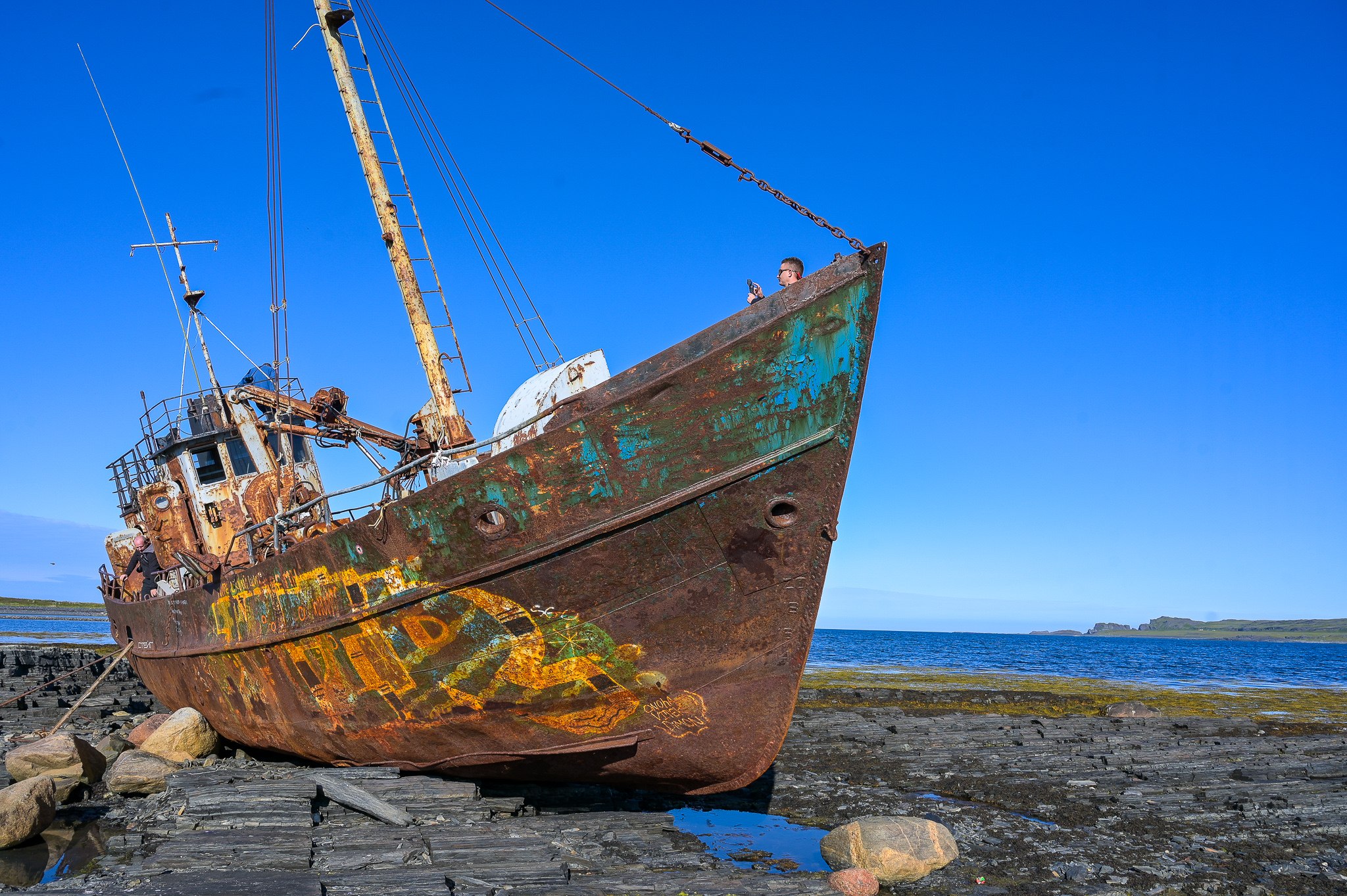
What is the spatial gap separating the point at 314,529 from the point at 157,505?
14.7ft

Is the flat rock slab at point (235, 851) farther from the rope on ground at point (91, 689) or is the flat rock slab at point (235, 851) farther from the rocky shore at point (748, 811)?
the rope on ground at point (91, 689)

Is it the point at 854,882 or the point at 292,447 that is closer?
the point at 854,882

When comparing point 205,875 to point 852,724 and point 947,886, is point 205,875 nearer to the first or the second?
point 947,886

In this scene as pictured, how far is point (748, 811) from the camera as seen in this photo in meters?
9.08

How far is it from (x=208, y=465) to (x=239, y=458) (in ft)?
1.66

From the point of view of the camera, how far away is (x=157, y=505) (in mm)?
13109

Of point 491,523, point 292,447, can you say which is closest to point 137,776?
point 292,447

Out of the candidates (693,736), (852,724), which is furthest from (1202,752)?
(693,736)

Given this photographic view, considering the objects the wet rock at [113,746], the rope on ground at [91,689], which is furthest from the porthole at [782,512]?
the rope on ground at [91,689]

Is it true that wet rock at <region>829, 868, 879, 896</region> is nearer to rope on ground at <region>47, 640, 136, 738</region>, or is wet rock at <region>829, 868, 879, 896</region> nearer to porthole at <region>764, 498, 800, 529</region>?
porthole at <region>764, 498, 800, 529</region>

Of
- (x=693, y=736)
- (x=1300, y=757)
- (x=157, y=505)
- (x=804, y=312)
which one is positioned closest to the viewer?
(x=804, y=312)

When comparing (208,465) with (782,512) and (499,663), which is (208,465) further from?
(782,512)

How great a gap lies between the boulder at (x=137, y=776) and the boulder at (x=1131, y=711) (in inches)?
630

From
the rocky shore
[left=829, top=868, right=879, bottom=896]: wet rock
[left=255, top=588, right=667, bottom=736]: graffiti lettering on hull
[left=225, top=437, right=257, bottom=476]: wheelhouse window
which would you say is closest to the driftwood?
the rocky shore
